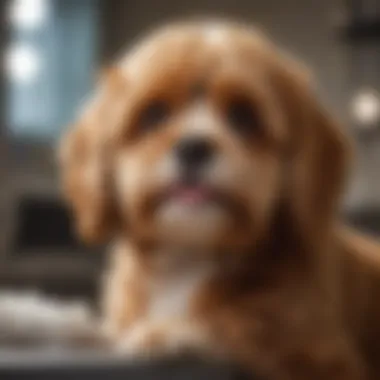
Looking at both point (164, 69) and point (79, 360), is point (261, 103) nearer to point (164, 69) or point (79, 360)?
point (164, 69)

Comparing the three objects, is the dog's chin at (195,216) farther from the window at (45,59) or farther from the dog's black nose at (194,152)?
the window at (45,59)

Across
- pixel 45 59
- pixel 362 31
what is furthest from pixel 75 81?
pixel 362 31

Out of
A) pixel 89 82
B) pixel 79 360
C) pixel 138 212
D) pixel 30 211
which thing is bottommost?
pixel 79 360

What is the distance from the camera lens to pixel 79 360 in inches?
22.6

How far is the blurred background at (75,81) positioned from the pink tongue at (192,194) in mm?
237

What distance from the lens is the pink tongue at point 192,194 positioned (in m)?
0.65

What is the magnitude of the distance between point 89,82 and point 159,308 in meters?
0.37

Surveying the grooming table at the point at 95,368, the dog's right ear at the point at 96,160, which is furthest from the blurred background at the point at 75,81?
the grooming table at the point at 95,368

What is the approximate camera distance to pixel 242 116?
2.15 feet

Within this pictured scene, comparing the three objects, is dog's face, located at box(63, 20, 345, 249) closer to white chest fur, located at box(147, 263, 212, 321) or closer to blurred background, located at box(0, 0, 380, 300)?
white chest fur, located at box(147, 263, 212, 321)

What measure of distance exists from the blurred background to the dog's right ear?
17cm

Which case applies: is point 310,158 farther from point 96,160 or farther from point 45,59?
point 45,59

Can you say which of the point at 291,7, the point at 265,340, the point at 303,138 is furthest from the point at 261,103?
the point at 291,7

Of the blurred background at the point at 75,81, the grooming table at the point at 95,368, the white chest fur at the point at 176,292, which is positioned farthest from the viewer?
the blurred background at the point at 75,81
